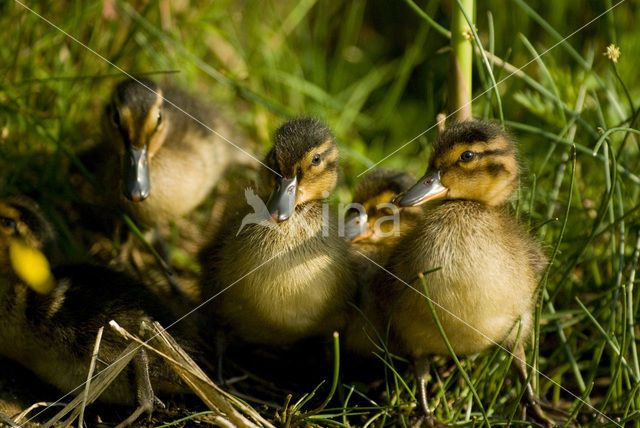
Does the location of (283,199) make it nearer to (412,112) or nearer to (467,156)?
(467,156)

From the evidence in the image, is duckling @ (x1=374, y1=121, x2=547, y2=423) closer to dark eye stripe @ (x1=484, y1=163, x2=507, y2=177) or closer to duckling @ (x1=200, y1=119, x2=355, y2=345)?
dark eye stripe @ (x1=484, y1=163, x2=507, y2=177)

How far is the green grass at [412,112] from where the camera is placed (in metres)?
2.29

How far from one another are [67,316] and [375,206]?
1072 mm

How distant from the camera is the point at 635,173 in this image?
102 inches

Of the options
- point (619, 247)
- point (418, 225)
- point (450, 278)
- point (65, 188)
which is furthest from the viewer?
point (65, 188)

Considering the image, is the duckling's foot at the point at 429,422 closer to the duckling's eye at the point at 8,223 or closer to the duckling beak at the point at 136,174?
the duckling beak at the point at 136,174

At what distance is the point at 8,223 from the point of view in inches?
92.0

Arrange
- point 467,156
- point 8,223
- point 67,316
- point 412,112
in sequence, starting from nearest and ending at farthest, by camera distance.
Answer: point 467,156
point 67,316
point 8,223
point 412,112

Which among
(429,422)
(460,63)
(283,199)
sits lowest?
(429,422)

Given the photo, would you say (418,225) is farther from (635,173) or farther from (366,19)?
(366,19)

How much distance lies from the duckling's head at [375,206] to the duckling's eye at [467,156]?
1.40ft

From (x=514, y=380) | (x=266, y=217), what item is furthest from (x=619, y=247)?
(x=266, y=217)

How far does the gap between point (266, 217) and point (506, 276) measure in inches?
29.1

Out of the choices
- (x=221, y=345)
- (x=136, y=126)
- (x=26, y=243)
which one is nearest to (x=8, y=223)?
(x=26, y=243)
